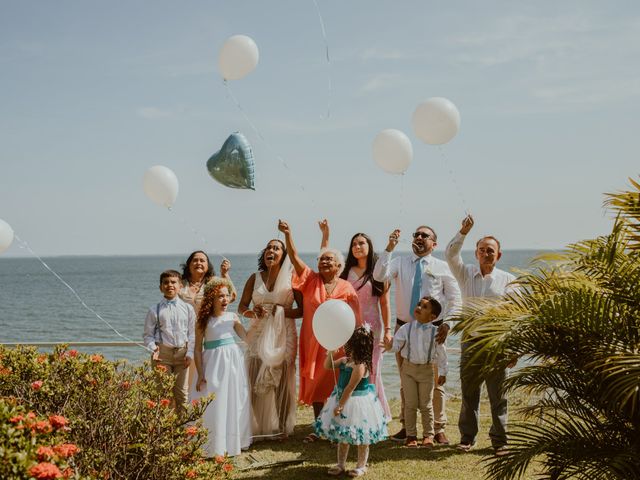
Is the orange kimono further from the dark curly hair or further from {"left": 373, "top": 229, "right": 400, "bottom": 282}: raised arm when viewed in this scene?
the dark curly hair

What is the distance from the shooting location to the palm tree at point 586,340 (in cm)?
411

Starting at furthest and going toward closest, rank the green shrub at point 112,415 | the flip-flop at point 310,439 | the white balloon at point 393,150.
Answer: the white balloon at point 393,150 → the flip-flop at point 310,439 → the green shrub at point 112,415

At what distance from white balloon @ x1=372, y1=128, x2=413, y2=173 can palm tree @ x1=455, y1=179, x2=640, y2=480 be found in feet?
9.40

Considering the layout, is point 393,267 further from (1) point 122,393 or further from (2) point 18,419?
(2) point 18,419

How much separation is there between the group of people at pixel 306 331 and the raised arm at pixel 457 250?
0.04 feet

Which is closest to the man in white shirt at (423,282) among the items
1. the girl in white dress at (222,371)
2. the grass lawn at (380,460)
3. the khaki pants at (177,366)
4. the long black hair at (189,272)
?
the grass lawn at (380,460)

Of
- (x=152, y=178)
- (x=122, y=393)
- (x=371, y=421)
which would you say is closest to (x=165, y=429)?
(x=122, y=393)

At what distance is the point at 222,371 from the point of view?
6.43 meters

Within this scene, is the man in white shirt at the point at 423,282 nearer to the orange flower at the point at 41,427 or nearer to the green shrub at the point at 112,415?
the green shrub at the point at 112,415

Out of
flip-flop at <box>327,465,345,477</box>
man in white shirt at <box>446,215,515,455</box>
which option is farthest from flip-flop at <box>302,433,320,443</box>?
man in white shirt at <box>446,215,515,455</box>

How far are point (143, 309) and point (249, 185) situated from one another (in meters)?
40.5

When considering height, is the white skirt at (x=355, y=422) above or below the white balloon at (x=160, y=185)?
below

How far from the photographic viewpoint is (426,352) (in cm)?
634

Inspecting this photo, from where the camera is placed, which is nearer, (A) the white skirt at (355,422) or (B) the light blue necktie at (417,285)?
(A) the white skirt at (355,422)
